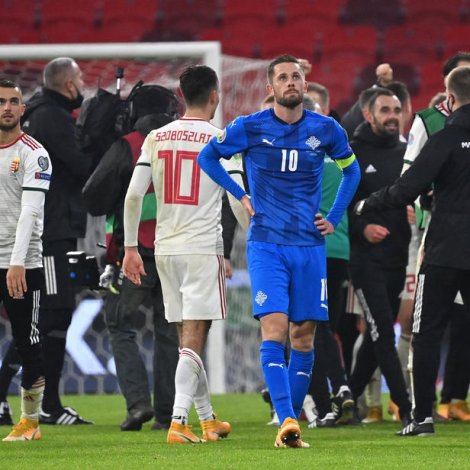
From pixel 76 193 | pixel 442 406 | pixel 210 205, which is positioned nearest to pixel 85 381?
pixel 76 193

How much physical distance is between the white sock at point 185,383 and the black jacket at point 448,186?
1.22 m

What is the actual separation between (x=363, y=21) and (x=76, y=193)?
29.8 ft

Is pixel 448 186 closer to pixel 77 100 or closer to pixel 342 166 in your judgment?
pixel 342 166

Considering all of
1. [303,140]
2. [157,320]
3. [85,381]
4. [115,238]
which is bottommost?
[85,381]

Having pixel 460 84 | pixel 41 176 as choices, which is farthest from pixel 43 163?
pixel 460 84

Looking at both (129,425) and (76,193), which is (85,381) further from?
(129,425)

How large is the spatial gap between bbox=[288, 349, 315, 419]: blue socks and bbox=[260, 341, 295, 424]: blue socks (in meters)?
0.22

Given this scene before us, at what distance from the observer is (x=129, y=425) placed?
683cm

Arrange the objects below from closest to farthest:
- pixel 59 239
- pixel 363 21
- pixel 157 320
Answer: pixel 157 320, pixel 59 239, pixel 363 21

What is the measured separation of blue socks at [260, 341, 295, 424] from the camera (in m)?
5.34

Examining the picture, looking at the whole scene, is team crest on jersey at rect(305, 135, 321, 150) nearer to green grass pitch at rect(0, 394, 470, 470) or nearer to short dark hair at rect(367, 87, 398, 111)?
green grass pitch at rect(0, 394, 470, 470)

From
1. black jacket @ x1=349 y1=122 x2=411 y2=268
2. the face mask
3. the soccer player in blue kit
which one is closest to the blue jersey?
the soccer player in blue kit

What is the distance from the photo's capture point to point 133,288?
6789 mm

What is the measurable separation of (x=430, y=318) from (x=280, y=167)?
1.08 metres
